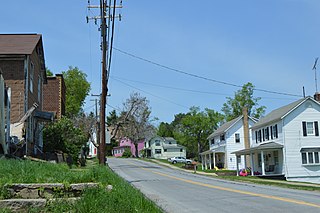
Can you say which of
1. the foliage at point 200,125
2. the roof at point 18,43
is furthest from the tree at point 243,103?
the roof at point 18,43

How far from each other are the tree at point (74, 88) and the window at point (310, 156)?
3825 centimetres

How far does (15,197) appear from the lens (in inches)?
329

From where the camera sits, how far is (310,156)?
44156mm

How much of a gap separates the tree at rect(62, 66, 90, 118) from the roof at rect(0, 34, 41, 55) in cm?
4023

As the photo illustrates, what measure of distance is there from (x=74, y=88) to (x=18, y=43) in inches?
1685

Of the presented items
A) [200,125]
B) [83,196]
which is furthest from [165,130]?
[83,196]

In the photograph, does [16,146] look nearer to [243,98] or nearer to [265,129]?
[265,129]

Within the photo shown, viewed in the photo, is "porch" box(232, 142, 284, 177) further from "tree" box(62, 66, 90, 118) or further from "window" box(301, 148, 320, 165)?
"tree" box(62, 66, 90, 118)

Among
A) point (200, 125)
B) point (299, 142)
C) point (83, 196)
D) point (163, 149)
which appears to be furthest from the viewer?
point (163, 149)

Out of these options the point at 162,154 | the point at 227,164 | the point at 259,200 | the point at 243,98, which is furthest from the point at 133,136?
the point at 259,200

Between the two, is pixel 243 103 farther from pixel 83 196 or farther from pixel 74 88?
A: pixel 83 196

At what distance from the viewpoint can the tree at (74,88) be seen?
6994 cm

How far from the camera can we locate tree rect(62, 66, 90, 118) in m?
69.9

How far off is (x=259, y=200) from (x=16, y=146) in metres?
13.5
